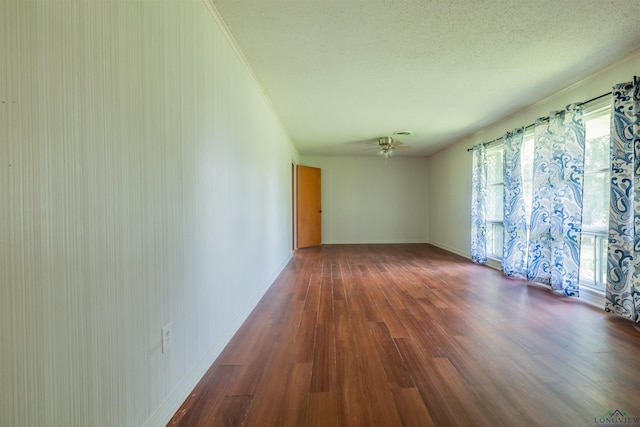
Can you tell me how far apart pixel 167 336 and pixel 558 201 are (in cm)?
389

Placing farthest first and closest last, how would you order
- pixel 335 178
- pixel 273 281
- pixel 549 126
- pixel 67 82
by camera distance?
pixel 335 178 < pixel 273 281 < pixel 549 126 < pixel 67 82

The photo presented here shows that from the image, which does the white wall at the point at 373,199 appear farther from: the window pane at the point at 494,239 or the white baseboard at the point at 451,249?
the window pane at the point at 494,239

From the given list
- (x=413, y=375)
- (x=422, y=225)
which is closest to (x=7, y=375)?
(x=413, y=375)

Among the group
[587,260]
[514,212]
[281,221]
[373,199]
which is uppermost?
[373,199]

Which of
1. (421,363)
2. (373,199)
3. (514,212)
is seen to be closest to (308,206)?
(373,199)

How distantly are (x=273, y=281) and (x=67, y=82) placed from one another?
2.89 metres

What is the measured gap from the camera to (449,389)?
4.48 ft

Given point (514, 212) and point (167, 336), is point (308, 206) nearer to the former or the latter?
point (514, 212)

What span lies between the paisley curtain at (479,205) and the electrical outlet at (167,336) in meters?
4.62

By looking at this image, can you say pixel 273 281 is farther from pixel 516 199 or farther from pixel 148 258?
pixel 516 199

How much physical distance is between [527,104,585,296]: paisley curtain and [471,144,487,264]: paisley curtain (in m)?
1.02

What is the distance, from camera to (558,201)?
2.79 meters

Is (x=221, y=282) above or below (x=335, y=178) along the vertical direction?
below

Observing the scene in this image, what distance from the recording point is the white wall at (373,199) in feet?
21.7
